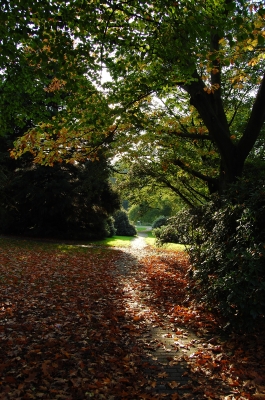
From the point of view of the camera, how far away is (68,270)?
10938 millimetres

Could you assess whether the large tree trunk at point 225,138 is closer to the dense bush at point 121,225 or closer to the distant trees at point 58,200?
the distant trees at point 58,200

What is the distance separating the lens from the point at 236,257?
499cm

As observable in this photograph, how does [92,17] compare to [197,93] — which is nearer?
[92,17]

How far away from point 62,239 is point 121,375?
20529 millimetres

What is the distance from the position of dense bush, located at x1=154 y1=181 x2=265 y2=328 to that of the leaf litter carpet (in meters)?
0.54

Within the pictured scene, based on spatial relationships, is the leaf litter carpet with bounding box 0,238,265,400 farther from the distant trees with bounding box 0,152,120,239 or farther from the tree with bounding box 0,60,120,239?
the distant trees with bounding box 0,152,120,239

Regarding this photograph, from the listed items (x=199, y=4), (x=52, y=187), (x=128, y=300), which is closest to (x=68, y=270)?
(x=128, y=300)

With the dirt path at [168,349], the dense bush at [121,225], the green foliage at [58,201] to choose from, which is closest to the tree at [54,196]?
the green foliage at [58,201]

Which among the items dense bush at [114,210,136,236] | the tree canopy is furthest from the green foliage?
dense bush at [114,210,136,236]

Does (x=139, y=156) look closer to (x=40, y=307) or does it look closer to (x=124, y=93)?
(x=124, y=93)

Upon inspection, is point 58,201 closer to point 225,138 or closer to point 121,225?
point 225,138

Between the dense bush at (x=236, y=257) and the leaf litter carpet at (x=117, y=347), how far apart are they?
0.54 metres

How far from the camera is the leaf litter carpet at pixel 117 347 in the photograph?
369cm

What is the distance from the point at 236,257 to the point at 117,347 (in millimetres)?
2251
